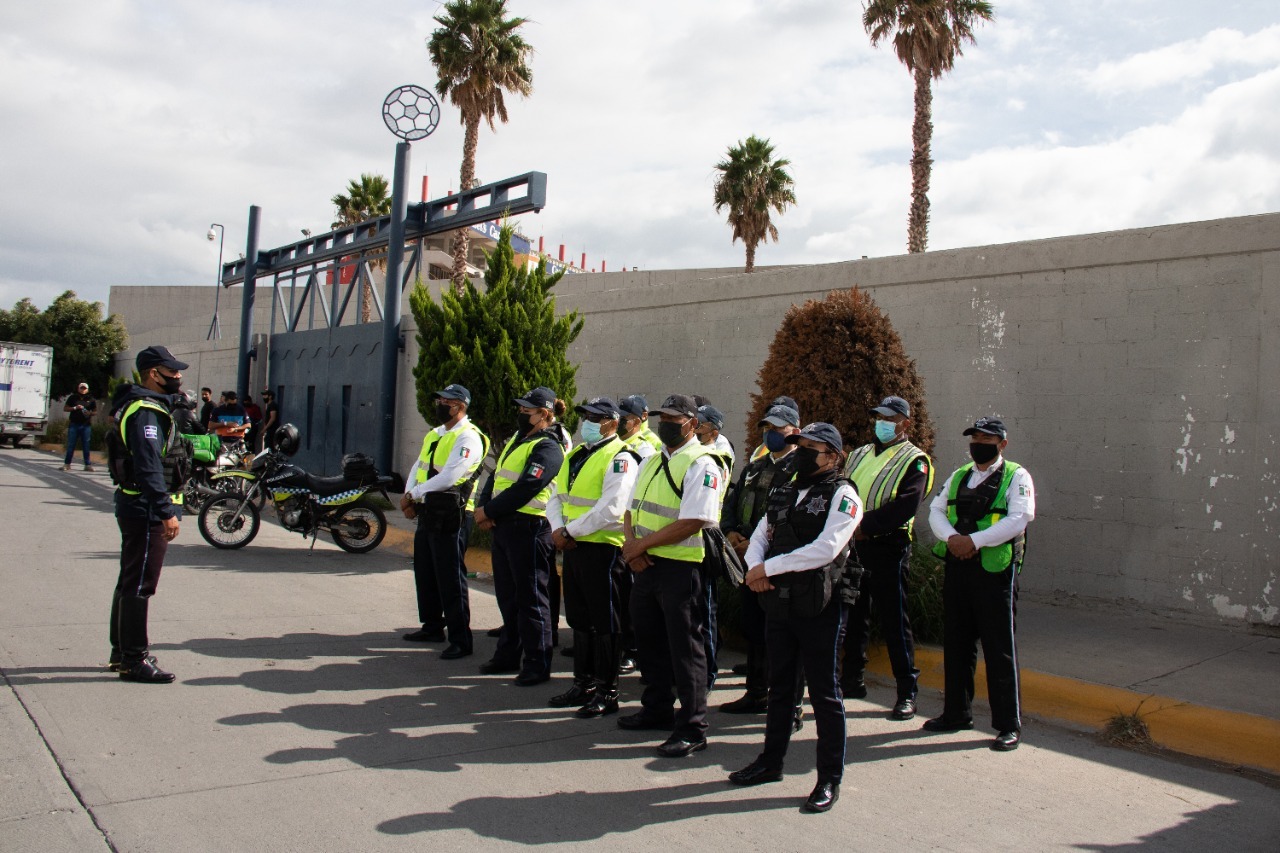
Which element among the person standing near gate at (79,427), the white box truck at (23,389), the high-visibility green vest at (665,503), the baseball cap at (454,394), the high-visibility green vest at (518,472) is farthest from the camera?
the white box truck at (23,389)

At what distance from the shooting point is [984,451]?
5707 millimetres

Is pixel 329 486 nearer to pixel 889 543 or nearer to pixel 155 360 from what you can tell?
pixel 155 360

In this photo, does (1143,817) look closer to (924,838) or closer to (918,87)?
(924,838)

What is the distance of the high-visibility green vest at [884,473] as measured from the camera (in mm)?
6074

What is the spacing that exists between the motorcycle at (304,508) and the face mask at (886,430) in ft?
21.2

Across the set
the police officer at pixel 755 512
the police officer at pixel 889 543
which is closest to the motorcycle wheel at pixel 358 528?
the police officer at pixel 755 512

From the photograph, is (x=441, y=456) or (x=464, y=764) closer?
(x=464, y=764)

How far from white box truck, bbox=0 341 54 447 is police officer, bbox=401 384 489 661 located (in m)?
27.5

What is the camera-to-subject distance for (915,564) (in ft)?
25.1

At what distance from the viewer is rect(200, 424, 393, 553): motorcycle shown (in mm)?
11102

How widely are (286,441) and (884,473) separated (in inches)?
330

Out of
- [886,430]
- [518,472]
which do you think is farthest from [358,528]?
[886,430]

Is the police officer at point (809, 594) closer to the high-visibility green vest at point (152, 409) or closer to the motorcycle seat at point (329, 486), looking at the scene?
the high-visibility green vest at point (152, 409)

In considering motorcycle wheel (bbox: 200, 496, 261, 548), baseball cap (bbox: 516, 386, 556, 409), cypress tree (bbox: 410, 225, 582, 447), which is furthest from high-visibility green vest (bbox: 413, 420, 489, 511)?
motorcycle wheel (bbox: 200, 496, 261, 548)
